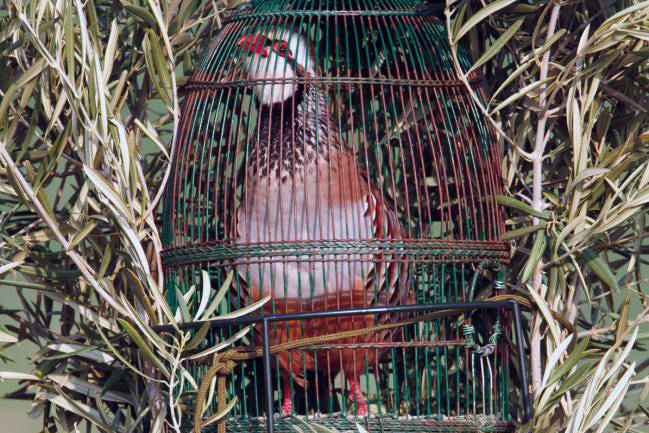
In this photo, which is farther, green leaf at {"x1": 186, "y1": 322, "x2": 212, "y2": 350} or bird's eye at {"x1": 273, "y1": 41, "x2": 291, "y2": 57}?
bird's eye at {"x1": 273, "y1": 41, "x2": 291, "y2": 57}

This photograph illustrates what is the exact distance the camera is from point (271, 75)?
282 centimetres

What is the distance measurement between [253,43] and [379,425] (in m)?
0.90

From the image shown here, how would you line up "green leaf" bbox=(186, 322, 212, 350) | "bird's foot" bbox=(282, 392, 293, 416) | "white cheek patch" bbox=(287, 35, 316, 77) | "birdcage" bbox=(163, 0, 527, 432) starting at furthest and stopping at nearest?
"white cheek patch" bbox=(287, 35, 316, 77) < "bird's foot" bbox=(282, 392, 293, 416) < "birdcage" bbox=(163, 0, 527, 432) < "green leaf" bbox=(186, 322, 212, 350)

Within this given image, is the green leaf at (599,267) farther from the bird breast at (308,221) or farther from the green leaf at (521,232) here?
the bird breast at (308,221)

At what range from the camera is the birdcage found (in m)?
2.65

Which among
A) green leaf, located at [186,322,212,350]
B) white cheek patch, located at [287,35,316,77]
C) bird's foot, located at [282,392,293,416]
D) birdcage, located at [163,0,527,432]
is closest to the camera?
green leaf, located at [186,322,212,350]

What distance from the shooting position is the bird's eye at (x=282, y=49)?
276cm

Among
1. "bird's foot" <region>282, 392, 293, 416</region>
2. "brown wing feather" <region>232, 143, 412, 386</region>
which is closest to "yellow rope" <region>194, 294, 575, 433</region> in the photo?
"brown wing feather" <region>232, 143, 412, 386</region>

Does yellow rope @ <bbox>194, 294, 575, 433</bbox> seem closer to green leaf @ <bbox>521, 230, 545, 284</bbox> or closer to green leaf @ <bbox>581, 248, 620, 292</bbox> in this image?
green leaf @ <bbox>521, 230, 545, 284</bbox>

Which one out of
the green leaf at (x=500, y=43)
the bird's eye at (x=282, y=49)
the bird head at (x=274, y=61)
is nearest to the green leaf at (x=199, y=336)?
the bird head at (x=274, y=61)

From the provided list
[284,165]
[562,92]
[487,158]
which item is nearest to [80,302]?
[284,165]

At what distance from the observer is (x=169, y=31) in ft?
9.77

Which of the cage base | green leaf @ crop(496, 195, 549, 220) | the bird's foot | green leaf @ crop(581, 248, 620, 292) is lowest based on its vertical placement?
the cage base

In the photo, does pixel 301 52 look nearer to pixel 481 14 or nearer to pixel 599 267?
pixel 481 14
